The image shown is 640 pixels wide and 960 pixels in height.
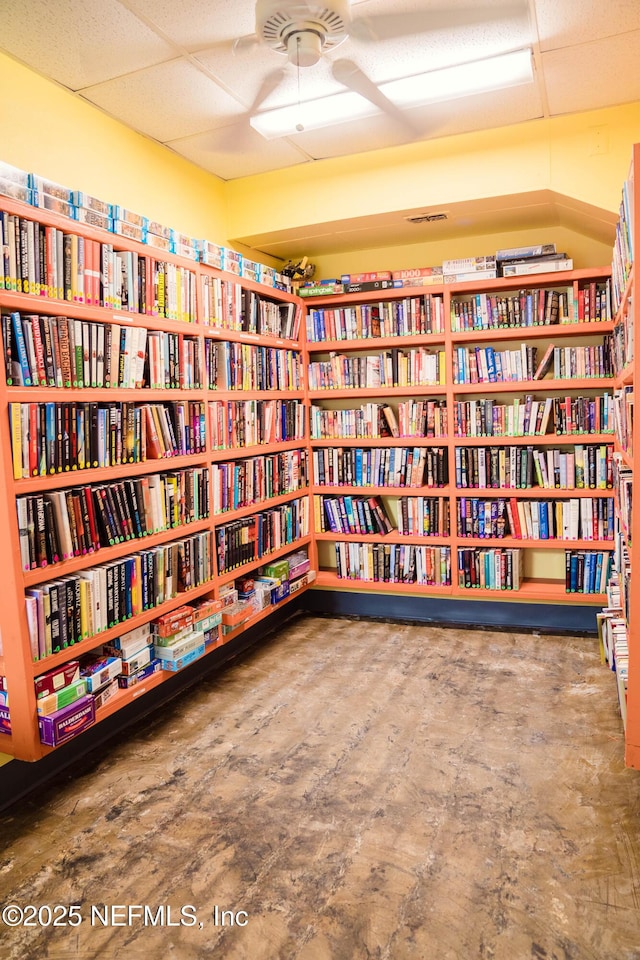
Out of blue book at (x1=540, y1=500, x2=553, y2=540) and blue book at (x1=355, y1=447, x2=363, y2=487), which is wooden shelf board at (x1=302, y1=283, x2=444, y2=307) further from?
blue book at (x1=540, y1=500, x2=553, y2=540)

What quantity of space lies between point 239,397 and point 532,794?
2.46 meters

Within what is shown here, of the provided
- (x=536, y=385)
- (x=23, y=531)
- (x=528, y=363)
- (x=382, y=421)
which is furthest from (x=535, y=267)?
(x=23, y=531)

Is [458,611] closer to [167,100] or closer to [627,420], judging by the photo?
[627,420]

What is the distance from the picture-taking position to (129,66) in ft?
8.73

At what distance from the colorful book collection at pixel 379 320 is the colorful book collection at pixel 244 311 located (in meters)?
0.18

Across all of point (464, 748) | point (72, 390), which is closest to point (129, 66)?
point (72, 390)

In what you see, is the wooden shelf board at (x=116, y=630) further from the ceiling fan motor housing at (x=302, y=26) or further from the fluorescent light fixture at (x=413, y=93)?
the ceiling fan motor housing at (x=302, y=26)

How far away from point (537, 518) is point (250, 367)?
2037 mm

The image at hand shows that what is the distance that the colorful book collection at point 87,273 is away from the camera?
7.49ft

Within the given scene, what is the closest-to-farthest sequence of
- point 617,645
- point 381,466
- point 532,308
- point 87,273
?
point 87,273 → point 617,645 → point 532,308 → point 381,466

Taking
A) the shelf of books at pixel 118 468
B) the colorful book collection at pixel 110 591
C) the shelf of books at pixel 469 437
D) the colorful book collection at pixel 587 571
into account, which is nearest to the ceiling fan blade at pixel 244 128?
Answer: the shelf of books at pixel 118 468

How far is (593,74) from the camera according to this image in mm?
2840

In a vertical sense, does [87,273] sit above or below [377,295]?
below

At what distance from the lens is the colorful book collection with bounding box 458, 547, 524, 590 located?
411 cm
